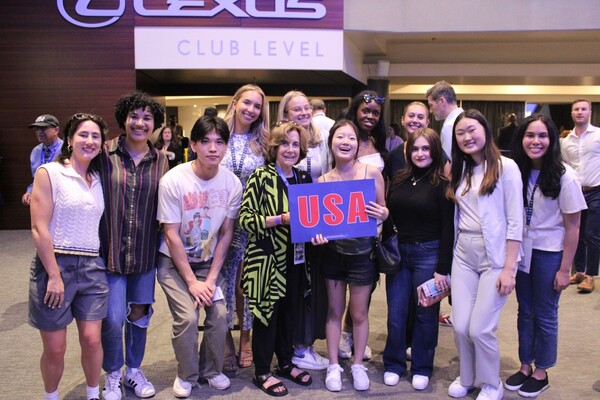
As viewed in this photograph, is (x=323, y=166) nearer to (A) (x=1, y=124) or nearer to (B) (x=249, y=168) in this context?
(B) (x=249, y=168)

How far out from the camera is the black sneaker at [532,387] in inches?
117

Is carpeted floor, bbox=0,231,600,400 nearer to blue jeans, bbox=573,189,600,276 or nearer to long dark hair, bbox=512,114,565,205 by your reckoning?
blue jeans, bbox=573,189,600,276

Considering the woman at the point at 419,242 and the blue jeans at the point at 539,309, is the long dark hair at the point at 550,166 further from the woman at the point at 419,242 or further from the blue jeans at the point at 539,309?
the woman at the point at 419,242

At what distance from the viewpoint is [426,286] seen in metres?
2.90

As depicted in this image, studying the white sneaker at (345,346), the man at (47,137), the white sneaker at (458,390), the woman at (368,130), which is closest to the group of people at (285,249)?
the white sneaker at (458,390)

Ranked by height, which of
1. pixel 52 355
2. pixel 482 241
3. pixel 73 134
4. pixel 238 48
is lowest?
pixel 52 355

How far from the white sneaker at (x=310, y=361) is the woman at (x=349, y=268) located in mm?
214

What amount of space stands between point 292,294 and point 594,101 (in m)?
16.1

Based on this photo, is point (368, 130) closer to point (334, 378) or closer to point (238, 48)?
point (334, 378)

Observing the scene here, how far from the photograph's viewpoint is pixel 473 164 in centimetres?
284

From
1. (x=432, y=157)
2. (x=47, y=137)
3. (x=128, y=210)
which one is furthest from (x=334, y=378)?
(x=47, y=137)

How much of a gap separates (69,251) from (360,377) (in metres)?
1.74

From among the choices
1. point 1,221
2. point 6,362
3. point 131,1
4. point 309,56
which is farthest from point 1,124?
point 6,362

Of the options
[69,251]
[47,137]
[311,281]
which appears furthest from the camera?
[47,137]
